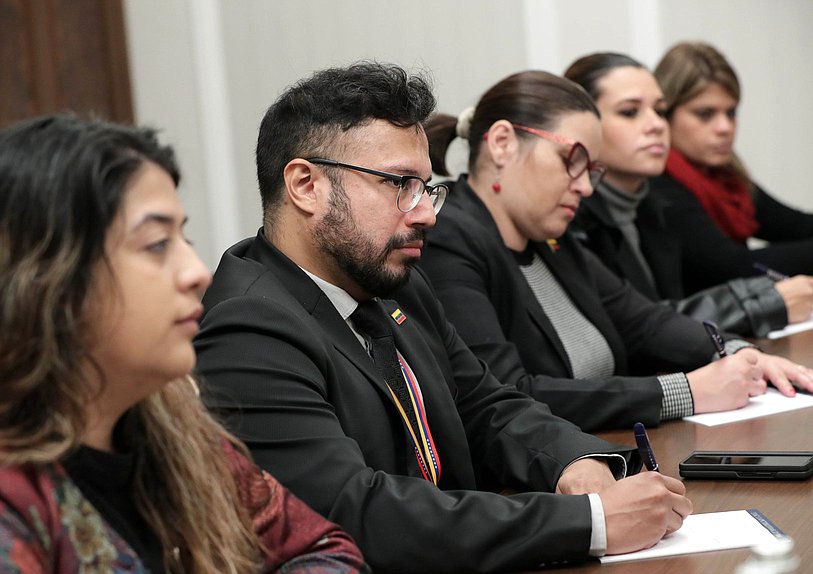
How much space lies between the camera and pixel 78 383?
3.79ft

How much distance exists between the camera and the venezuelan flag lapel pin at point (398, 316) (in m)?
2.06

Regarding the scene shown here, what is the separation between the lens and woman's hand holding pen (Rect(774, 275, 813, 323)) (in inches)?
133

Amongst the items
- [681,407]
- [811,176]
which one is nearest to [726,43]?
[811,176]

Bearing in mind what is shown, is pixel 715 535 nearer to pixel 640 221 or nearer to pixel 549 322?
pixel 549 322

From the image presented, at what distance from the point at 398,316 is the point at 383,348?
0.16m

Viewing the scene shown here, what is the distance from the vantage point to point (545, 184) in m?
2.78

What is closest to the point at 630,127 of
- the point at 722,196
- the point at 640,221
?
the point at 640,221

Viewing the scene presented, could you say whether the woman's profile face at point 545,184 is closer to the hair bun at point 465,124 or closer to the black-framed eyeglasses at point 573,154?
the black-framed eyeglasses at point 573,154

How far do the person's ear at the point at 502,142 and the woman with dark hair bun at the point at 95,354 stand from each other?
1.59 m

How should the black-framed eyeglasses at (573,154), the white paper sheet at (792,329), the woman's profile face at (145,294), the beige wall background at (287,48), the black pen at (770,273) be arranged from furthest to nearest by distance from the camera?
the beige wall background at (287,48) < the black pen at (770,273) < the white paper sheet at (792,329) < the black-framed eyeglasses at (573,154) < the woman's profile face at (145,294)

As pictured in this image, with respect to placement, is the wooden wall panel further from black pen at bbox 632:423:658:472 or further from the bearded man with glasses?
black pen at bbox 632:423:658:472

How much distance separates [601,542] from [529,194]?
1.38 m

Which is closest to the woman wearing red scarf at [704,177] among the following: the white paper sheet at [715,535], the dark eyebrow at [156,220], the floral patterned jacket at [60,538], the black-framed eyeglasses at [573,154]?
the black-framed eyeglasses at [573,154]

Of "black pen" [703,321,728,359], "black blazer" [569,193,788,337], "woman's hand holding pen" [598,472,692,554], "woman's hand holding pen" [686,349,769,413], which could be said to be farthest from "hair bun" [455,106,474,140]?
"woman's hand holding pen" [598,472,692,554]
